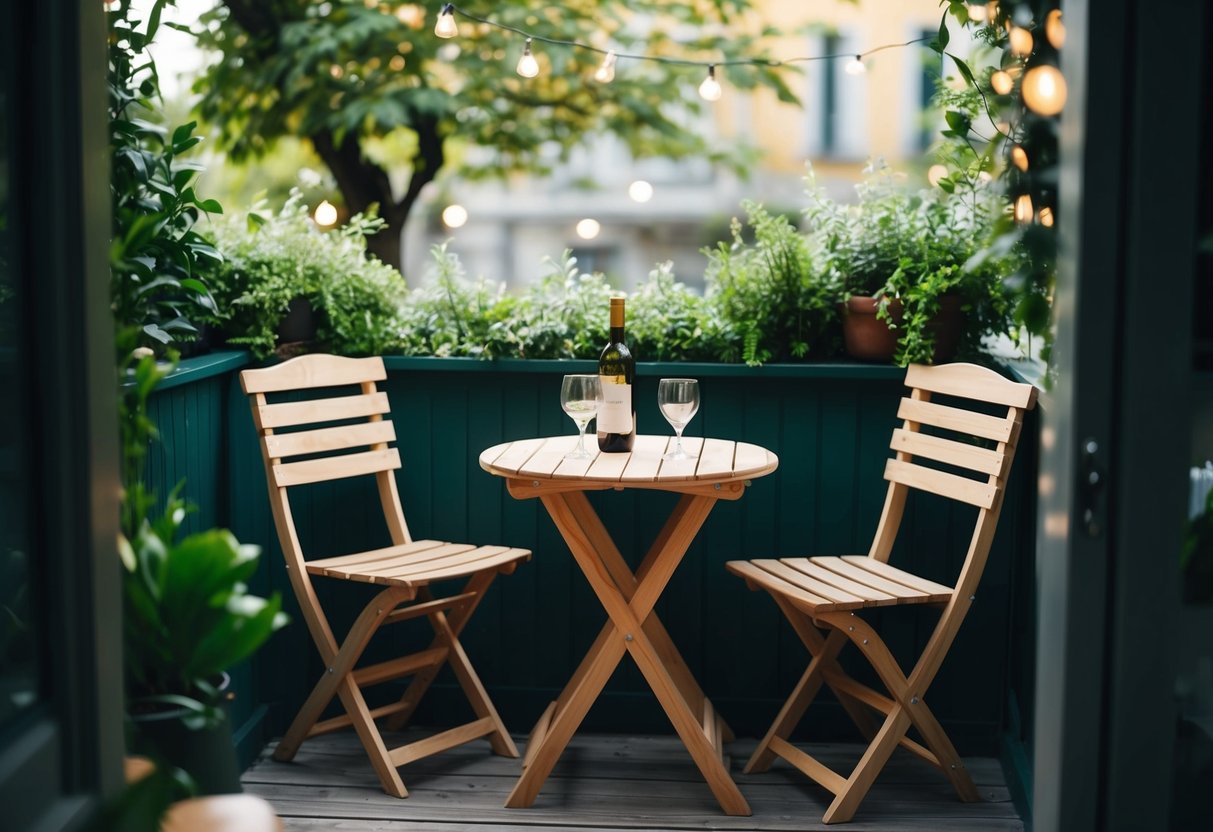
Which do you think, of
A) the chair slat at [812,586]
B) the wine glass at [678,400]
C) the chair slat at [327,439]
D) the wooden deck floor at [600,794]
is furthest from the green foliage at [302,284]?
the chair slat at [812,586]

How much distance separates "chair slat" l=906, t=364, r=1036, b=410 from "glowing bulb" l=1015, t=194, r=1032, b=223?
972 millimetres

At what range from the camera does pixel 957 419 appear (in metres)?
3.31

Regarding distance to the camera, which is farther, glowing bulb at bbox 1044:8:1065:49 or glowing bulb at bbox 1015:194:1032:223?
glowing bulb at bbox 1015:194:1032:223

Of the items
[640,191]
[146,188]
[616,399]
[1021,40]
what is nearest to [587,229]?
[640,191]

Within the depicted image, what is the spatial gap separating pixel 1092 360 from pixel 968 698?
2.12m

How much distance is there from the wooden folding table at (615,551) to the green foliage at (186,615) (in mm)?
1165

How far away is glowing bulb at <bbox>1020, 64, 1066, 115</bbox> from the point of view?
208 cm

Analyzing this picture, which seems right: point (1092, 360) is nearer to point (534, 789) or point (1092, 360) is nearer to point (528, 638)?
point (534, 789)

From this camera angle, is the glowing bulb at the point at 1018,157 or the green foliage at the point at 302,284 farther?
the green foliage at the point at 302,284

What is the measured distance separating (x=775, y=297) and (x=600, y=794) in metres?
1.55

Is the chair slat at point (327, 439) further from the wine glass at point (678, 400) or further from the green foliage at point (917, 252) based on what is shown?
the green foliage at point (917, 252)

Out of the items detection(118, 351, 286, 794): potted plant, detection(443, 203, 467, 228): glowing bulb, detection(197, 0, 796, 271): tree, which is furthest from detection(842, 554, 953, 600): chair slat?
detection(197, 0, 796, 271): tree

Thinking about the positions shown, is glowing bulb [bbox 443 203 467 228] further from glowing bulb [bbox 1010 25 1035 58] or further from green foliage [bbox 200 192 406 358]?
glowing bulb [bbox 1010 25 1035 58]

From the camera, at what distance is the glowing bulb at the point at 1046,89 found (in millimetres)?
2078
